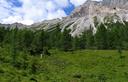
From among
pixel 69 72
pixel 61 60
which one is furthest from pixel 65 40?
pixel 69 72

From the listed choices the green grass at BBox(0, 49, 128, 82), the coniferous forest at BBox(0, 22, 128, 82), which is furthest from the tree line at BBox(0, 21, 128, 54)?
the green grass at BBox(0, 49, 128, 82)

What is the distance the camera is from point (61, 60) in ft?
309

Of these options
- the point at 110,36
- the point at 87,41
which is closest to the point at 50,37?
the point at 87,41

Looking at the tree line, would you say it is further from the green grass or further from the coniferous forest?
the green grass

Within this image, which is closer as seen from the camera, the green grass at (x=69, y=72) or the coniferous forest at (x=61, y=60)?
the green grass at (x=69, y=72)

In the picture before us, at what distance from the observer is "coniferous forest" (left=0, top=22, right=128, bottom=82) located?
60.4m

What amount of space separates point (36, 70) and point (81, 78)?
12618 mm

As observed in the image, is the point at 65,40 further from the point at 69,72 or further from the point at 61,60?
the point at 69,72

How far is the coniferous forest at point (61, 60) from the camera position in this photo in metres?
60.4

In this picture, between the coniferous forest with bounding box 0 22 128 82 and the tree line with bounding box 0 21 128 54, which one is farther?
the tree line with bounding box 0 21 128 54

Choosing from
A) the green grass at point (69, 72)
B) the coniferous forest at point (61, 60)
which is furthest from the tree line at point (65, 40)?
the green grass at point (69, 72)

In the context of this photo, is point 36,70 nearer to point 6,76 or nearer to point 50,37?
point 6,76

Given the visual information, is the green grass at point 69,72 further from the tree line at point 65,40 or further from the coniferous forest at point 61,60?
the tree line at point 65,40

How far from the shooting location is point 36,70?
69062mm
